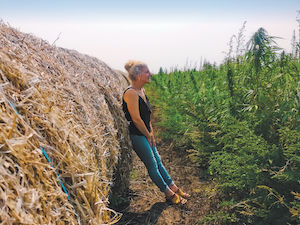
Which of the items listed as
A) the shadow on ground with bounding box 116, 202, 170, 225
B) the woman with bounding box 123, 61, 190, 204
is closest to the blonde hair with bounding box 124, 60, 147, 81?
the woman with bounding box 123, 61, 190, 204

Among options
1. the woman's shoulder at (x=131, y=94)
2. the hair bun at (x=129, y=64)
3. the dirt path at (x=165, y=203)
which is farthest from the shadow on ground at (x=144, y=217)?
the hair bun at (x=129, y=64)

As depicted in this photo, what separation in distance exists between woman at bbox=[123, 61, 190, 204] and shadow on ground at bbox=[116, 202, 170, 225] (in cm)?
24

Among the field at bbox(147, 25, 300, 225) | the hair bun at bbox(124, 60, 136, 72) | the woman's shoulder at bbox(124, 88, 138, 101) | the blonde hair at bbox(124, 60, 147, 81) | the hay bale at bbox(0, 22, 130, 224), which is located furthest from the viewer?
the hair bun at bbox(124, 60, 136, 72)

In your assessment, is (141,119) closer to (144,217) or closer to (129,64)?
(129,64)

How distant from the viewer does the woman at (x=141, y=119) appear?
3.61m

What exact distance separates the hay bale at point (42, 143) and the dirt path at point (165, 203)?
1315mm

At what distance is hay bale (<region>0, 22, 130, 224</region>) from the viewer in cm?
142

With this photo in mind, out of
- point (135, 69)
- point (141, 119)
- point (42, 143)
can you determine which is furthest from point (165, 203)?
point (42, 143)

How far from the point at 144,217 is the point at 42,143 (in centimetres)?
227

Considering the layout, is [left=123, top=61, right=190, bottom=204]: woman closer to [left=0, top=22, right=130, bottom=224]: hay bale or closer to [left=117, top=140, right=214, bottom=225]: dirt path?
[left=117, top=140, right=214, bottom=225]: dirt path

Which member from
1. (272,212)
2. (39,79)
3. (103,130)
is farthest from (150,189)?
(39,79)

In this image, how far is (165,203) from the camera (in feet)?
12.8

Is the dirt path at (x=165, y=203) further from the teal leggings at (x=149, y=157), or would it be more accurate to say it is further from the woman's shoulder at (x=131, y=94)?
the woman's shoulder at (x=131, y=94)

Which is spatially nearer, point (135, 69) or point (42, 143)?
point (42, 143)
